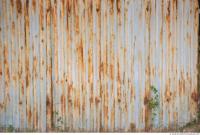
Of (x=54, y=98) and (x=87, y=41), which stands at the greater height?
(x=87, y=41)

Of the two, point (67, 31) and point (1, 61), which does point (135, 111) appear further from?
point (1, 61)

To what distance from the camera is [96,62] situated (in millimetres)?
11031

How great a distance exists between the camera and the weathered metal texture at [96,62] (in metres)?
11.0

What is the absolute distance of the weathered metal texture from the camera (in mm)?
10969

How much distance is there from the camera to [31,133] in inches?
421

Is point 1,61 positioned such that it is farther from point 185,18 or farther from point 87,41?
point 185,18

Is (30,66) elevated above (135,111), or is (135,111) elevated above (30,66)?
(30,66)

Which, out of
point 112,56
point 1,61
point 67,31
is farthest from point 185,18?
point 1,61

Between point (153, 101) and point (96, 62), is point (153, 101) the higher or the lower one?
the lower one

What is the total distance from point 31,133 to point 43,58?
148cm

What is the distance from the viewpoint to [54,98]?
11047mm

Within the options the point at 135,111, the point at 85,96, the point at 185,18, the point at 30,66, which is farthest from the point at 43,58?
the point at 185,18

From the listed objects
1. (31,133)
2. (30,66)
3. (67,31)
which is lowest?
(31,133)

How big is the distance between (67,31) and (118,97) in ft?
5.36
